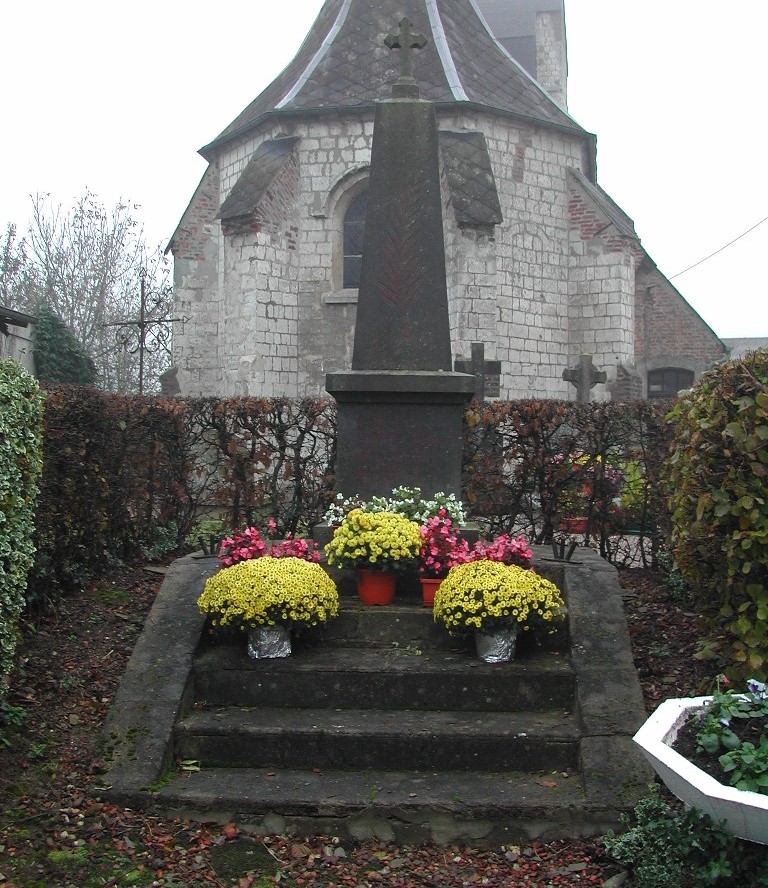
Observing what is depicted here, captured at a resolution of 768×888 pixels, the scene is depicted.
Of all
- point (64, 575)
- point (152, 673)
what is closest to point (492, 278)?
point (64, 575)

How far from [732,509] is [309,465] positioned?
4773 mm

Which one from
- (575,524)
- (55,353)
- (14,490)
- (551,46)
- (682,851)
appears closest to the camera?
(682,851)

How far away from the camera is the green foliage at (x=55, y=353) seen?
20000 mm

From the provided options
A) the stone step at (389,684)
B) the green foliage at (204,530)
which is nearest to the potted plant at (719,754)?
the stone step at (389,684)

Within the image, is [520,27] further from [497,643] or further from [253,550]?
[497,643]

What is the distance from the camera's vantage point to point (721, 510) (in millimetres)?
4137

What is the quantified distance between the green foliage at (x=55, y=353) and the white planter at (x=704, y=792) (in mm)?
18211

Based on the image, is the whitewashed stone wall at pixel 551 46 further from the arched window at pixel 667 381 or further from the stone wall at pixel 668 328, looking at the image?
the arched window at pixel 667 381

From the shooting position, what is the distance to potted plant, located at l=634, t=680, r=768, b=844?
3082 mm

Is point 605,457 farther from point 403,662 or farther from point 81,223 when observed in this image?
point 81,223

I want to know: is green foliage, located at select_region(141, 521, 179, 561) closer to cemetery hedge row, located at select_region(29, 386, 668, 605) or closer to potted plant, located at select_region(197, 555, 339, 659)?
cemetery hedge row, located at select_region(29, 386, 668, 605)

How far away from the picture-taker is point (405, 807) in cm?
416

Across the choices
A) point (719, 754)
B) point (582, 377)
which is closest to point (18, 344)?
point (582, 377)

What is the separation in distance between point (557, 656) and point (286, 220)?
11.9 m
